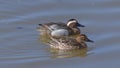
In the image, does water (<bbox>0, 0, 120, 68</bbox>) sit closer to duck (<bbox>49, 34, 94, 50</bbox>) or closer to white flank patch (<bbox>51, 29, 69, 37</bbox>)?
duck (<bbox>49, 34, 94, 50</bbox>)

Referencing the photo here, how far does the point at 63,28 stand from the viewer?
10.4 meters

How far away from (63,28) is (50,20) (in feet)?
1.93

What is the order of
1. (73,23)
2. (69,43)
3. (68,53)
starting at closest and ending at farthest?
(68,53) → (69,43) → (73,23)

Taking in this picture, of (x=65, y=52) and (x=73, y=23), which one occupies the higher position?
(x=73, y=23)

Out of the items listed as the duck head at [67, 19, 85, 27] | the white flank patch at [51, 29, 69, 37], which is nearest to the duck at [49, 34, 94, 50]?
the white flank patch at [51, 29, 69, 37]

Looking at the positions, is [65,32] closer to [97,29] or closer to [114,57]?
[97,29]

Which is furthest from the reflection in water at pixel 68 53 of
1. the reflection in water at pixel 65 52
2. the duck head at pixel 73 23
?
the duck head at pixel 73 23

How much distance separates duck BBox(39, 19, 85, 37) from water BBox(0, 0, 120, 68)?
202mm

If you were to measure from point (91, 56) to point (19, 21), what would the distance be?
2.07 meters

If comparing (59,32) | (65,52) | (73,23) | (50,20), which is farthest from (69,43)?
(50,20)

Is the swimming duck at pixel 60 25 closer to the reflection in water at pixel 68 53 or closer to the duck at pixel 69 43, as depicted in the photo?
the duck at pixel 69 43

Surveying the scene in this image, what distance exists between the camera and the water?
29.5 feet

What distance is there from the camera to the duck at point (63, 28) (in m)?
10.4

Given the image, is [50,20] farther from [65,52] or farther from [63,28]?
[65,52]
